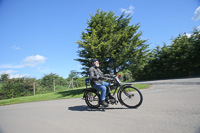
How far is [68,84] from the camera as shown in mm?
19359

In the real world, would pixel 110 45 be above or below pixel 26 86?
above

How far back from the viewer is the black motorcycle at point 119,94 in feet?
13.7

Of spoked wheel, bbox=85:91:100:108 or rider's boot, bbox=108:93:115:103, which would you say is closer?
rider's boot, bbox=108:93:115:103

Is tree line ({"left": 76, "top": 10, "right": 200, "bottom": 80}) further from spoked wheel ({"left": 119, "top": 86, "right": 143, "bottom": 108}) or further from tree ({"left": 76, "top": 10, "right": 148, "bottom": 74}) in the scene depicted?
spoked wheel ({"left": 119, "top": 86, "right": 143, "bottom": 108})

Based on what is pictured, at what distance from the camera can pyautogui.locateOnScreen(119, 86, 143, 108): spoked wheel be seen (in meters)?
4.11

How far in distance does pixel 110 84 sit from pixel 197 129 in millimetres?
2741

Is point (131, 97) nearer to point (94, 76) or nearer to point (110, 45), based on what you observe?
point (94, 76)

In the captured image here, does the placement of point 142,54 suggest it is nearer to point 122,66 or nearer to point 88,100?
point 122,66

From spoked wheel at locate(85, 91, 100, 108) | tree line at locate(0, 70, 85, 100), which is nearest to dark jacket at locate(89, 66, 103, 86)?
spoked wheel at locate(85, 91, 100, 108)

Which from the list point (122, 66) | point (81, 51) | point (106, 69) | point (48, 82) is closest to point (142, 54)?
point (122, 66)

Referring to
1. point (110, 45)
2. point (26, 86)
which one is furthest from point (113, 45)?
point (26, 86)

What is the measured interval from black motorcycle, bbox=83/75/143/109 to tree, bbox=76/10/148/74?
5.20 m

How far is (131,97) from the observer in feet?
13.9

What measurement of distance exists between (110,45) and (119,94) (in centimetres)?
618
